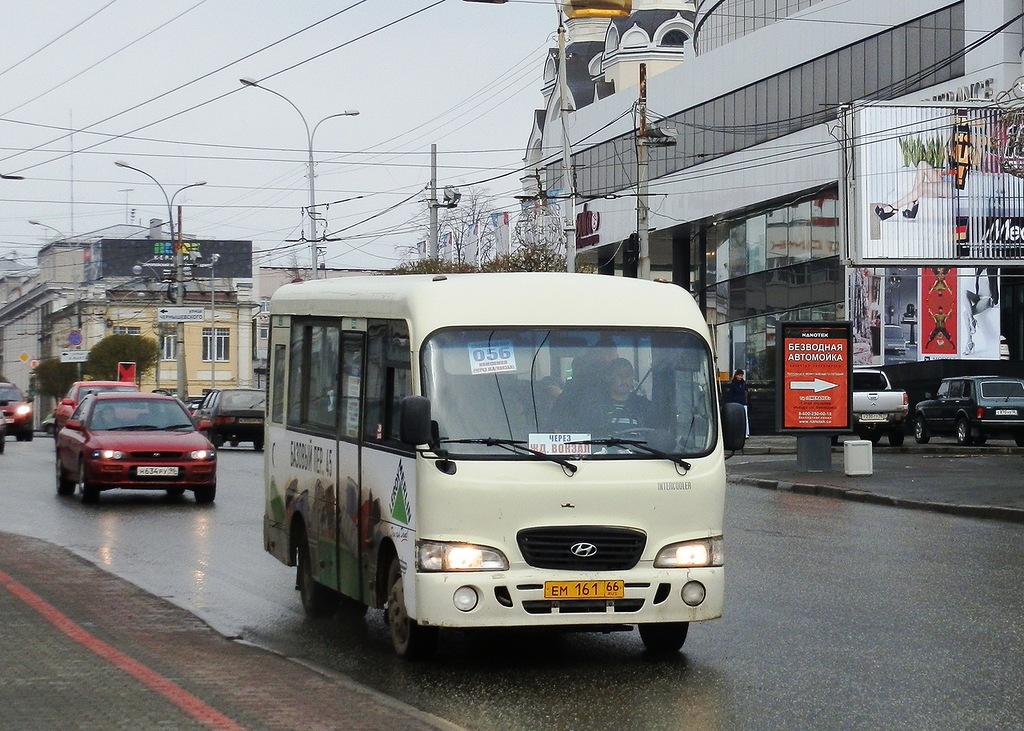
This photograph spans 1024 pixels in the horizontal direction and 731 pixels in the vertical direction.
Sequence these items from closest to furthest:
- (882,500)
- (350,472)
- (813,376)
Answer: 1. (350,472)
2. (882,500)
3. (813,376)

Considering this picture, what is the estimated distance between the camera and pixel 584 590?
30.1ft

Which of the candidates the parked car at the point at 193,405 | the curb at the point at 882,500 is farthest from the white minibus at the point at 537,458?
the parked car at the point at 193,405

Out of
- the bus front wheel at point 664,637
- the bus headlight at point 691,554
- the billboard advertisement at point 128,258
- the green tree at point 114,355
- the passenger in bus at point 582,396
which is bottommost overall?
the bus front wheel at point 664,637

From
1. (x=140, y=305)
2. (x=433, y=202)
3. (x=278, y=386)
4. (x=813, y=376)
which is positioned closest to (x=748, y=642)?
(x=278, y=386)

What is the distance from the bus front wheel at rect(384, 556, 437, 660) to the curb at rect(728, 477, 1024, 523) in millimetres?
12134

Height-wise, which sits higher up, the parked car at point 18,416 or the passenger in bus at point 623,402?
the passenger in bus at point 623,402

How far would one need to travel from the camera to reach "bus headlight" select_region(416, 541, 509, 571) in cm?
914

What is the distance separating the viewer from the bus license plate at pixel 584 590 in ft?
30.0

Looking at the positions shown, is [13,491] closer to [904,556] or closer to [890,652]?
[904,556]

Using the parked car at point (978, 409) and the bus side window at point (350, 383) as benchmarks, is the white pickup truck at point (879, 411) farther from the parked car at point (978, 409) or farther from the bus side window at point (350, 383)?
the bus side window at point (350, 383)

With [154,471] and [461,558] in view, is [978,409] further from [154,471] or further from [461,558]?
[461,558]

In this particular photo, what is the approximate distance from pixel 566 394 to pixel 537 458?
1.54 ft

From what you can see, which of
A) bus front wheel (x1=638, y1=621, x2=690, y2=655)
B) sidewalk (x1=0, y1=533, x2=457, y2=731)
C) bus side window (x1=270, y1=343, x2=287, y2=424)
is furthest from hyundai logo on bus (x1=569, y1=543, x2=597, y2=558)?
bus side window (x1=270, y1=343, x2=287, y2=424)

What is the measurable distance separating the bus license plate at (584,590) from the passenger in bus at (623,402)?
90 centimetres
